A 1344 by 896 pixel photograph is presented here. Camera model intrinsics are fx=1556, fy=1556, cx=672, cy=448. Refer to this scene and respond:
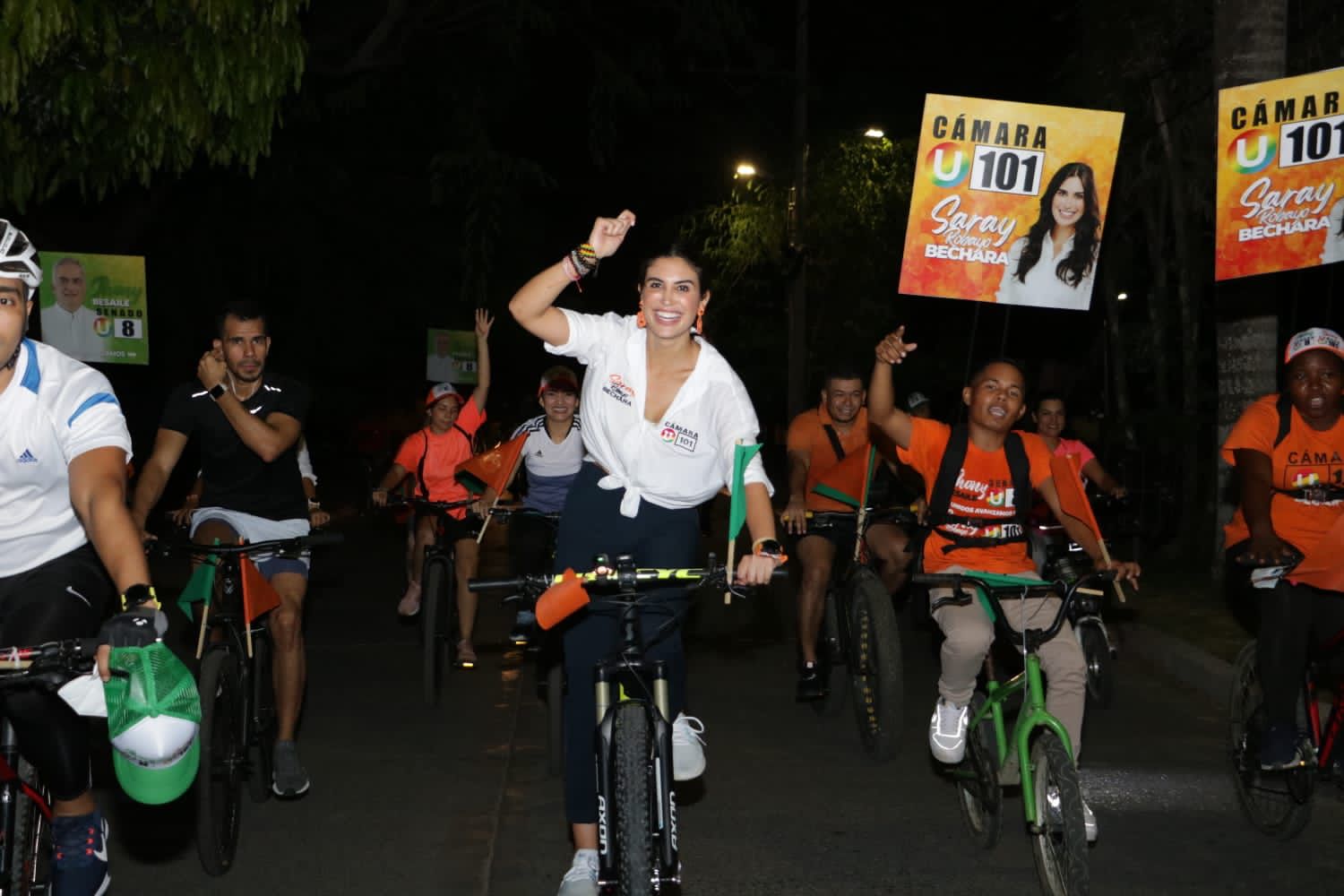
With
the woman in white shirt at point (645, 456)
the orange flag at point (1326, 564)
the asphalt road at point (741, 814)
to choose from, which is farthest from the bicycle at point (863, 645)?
the woman in white shirt at point (645, 456)

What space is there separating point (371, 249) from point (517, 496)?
16.1m

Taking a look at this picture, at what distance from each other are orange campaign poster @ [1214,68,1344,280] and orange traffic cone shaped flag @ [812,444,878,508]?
9.34 ft

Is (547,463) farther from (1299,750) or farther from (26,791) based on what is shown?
(26,791)

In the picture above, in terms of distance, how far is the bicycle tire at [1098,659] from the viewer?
873cm

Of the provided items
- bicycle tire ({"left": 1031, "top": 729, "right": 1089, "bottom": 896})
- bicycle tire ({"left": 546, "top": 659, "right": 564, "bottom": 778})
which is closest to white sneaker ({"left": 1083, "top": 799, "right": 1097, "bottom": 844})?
bicycle tire ({"left": 1031, "top": 729, "right": 1089, "bottom": 896})

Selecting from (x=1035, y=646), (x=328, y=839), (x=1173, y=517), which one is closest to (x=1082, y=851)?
(x=1035, y=646)

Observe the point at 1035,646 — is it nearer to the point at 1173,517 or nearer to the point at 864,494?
the point at 864,494

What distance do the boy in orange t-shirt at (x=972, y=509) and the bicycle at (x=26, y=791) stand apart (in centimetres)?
330

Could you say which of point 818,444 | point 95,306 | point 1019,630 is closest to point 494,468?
point 818,444

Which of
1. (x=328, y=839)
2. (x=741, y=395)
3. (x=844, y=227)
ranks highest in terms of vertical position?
(x=844, y=227)

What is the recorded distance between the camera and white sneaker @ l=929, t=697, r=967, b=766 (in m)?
6.05

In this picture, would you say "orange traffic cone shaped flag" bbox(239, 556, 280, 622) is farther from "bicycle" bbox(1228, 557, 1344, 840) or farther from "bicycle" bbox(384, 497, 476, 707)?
"bicycle" bbox(1228, 557, 1344, 840)

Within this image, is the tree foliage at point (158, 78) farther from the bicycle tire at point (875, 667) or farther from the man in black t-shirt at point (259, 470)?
the bicycle tire at point (875, 667)

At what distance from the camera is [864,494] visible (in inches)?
326
